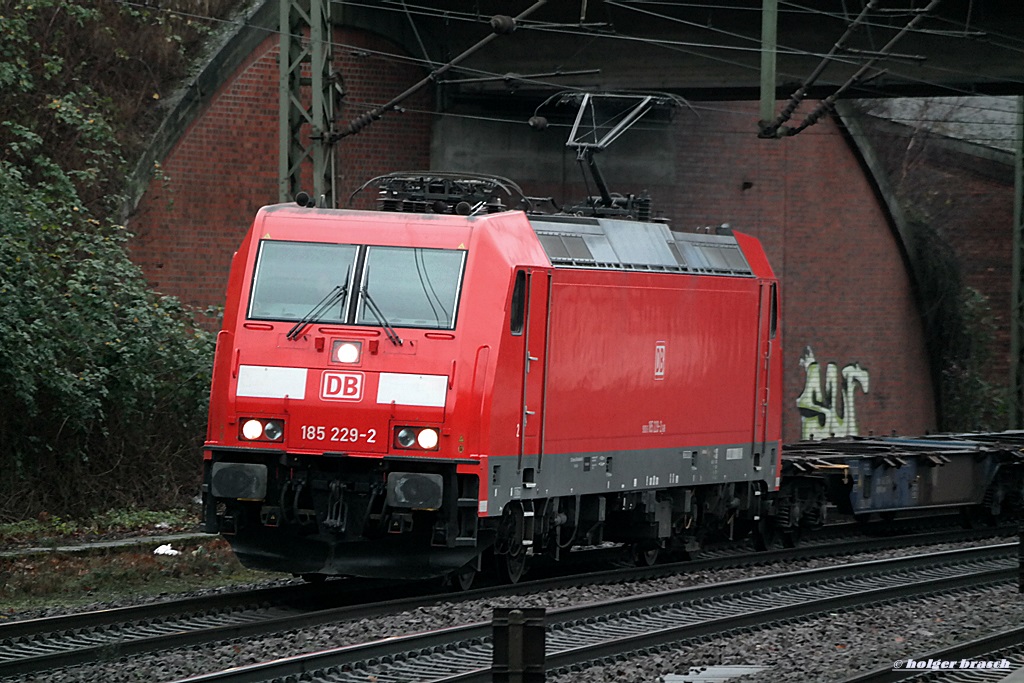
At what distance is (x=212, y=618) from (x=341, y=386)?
2036mm

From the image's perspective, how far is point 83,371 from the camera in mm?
17906

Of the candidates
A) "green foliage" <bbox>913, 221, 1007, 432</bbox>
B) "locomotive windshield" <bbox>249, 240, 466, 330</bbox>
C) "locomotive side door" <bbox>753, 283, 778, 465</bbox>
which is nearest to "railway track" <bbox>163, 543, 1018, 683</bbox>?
"locomotive side door" <bbox>753, 283, 778, 465</bbox>

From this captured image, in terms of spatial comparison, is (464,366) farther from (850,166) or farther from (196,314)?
(850,166)

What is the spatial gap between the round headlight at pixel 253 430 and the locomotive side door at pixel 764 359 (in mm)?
6777

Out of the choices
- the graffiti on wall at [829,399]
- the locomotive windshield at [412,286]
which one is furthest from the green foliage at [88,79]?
the graffiti on wall at [829,399]

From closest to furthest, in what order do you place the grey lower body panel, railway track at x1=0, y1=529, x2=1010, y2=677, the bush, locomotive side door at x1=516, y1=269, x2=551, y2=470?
railway track at x1=0, y1=529, x2=1010, y2=677
the grey lower body panel
locomotive side door at x1=516, y1=269, x2=551, y2=470
the bush

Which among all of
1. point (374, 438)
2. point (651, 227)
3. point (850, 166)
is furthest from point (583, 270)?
point (850, 166)

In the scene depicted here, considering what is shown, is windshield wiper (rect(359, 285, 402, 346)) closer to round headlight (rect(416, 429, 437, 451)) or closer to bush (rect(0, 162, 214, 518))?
round headlight (rect(416, 429, 437, 451))

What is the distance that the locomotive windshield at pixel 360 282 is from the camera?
43.2 feet

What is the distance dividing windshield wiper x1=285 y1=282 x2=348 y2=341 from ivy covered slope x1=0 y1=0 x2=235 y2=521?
4.55 meters

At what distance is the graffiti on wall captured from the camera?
3088 centimetres

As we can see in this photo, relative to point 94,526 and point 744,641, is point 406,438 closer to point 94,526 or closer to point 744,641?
point 744,641

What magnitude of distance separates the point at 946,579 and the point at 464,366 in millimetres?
5615

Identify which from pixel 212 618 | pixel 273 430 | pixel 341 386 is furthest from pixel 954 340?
pixel 212 618
